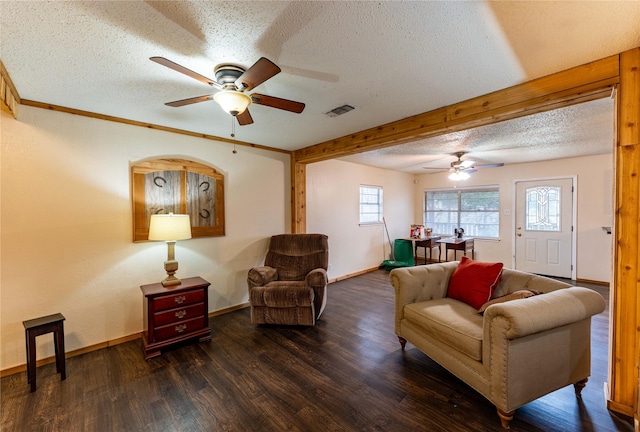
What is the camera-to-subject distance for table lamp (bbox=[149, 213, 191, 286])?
271 cm

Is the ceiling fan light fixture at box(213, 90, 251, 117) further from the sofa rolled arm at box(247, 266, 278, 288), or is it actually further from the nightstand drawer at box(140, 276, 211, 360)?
the sofa rolled arm at box(247, 266, 278, 288)

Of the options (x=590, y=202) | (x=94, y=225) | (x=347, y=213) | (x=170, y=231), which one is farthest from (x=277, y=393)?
(x=590, y=202)

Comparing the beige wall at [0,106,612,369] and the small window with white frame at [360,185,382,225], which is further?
the small window with white frame at [360,185,382,225]

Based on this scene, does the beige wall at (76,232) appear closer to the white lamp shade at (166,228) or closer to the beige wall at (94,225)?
the beige wall at (94,225)

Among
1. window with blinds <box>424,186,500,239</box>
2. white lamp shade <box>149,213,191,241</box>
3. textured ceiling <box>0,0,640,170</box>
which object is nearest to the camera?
textured ceiling <box>0,0,640,170</box>

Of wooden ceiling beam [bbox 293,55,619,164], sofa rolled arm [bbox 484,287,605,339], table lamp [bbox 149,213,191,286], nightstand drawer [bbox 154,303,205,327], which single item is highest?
wooden ceiling beam [bbox 293,55,619,164]

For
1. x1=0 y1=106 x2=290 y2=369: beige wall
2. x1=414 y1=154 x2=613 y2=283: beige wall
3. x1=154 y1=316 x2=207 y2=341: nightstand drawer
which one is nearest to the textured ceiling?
x1=0 y1=106 x2=290 y2=369: beige wall

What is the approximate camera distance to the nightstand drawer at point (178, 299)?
8.71 ft

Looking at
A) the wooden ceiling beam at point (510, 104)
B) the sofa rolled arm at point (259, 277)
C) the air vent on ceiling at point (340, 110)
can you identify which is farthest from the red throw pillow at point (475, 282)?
Result: the sofa rolled arm at point (259, 277)

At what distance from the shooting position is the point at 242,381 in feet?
7.22

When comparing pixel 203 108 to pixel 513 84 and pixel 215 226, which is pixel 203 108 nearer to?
pixel 215 226

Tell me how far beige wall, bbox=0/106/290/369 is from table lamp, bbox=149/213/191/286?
39 centimetres

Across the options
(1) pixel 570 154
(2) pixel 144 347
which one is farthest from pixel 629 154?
(2) pixel 144 347

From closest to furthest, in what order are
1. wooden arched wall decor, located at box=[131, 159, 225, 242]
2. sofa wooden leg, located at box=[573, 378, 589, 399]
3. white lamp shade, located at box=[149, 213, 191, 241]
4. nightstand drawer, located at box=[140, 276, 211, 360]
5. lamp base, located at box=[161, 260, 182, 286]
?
sofa wooden leg, located at box=[573, 378, 589, 399]
nightstand drawer, located at box=[140, 276, 211, 360]
white lamp shade, located at box=[149, 213, 191, 241]
lamp base, located at box=[161, 260, 182, 286]
wooden arched wall decor, located at box=[131, 159, 225, 242]
